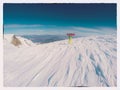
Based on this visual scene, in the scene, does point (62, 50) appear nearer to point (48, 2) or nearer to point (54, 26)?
point (54, 26)

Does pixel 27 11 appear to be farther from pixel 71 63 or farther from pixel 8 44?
pixel 71 63

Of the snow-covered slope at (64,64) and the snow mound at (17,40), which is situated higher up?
the snow mound at (17,40)

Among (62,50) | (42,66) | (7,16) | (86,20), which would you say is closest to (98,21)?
(86,20)

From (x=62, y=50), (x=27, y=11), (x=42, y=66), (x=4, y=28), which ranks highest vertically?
(x=27, y=11)

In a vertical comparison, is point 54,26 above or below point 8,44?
above

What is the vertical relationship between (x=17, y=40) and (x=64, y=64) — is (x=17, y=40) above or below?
above

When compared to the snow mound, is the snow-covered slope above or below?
below
